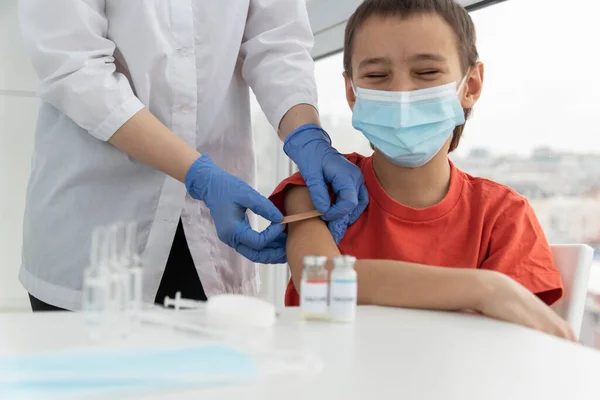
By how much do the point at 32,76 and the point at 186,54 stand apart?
69.8 inches

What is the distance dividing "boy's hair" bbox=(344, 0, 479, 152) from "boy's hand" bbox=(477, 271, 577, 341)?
66 centimetres

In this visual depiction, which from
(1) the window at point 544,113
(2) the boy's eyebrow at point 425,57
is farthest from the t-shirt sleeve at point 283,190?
(1) the window at point 544,113

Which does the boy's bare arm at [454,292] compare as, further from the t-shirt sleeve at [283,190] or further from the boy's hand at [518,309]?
the t-shirt sleeve at [283,190]

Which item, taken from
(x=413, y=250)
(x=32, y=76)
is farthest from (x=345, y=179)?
(x=32, y=76)

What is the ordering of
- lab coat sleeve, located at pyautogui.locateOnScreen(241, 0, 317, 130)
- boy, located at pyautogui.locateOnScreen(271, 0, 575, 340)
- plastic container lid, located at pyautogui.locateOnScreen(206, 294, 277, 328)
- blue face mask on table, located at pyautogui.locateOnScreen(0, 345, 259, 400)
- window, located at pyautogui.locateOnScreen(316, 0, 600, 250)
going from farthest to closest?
1. window, located at pyautogui.locateOnScreen(316, 0, 600, 250)
2. lab coat sleeve, located at pyautogui.locateOnScreen(241, 0, 317, 130)
3. boy, located at pyautogui.locateOnScreen(271, 0, 575, 340)
4. plastic container lid, located at pyautogui.locateOnScreen(206, 294, 277, 328)
5. blue face mask on table, located at pyautogui.locateOnScreen(0, 345, 259, 400)

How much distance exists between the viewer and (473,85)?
155 cm

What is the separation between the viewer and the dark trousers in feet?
5.11

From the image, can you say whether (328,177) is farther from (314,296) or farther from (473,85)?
(314,296)

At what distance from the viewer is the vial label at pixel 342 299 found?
2.97ft

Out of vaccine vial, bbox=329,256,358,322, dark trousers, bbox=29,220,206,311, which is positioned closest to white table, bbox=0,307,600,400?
vaccine vial, bbox=329,256,358,322

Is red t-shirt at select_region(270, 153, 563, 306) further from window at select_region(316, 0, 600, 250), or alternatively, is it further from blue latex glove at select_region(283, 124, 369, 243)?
window at select_region(316, 0, 600, 250)

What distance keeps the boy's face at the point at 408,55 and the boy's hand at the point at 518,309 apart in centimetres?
56

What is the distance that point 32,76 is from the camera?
296 centimetres

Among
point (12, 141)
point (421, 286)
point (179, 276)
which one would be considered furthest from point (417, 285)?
point (12, 141)
